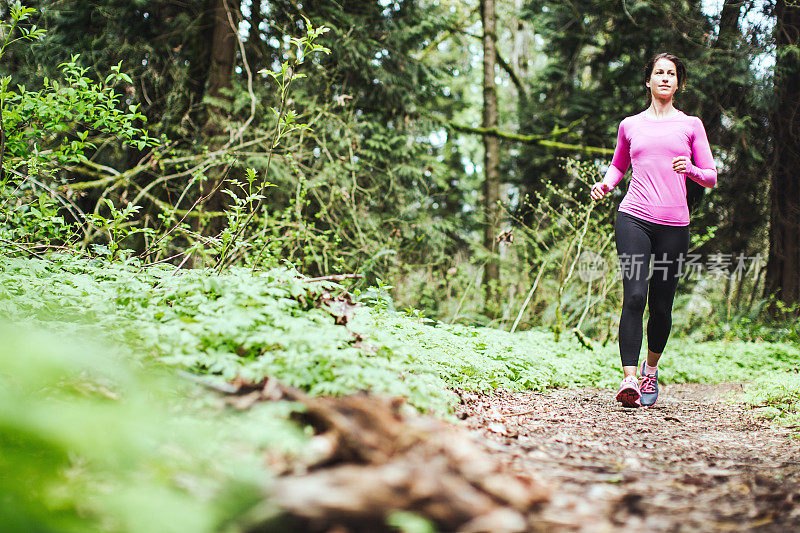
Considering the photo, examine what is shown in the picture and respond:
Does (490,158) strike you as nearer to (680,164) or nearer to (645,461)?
(680,164)

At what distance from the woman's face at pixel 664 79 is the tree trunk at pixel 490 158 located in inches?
244

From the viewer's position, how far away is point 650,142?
3957 mm

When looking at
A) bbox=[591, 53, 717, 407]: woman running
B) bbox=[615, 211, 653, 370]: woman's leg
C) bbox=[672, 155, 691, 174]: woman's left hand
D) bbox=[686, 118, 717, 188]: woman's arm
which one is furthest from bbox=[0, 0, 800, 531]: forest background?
bbox=[615, 211, 653, 370]: woman's leg

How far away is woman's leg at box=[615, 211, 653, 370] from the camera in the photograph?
3.84 m

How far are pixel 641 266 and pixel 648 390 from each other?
0.96 m

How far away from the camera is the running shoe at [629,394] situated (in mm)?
3656

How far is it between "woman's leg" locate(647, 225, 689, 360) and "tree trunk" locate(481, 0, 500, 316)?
19.6ft

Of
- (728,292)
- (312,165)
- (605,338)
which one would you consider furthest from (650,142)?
(728,292)

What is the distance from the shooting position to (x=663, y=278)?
157 inches

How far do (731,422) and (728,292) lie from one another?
34.9 ft

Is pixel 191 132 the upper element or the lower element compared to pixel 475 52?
lower

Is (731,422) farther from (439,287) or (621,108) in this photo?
(621,108)

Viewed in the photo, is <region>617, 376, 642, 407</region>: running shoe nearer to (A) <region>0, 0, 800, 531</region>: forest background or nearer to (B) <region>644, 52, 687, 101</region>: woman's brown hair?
(A) <region>0, 0, 800, 531</region>: forest background

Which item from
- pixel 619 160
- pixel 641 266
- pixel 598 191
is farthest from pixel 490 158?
pixel 641 266
